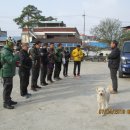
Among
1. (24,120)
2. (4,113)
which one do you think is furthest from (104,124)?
(4,113)

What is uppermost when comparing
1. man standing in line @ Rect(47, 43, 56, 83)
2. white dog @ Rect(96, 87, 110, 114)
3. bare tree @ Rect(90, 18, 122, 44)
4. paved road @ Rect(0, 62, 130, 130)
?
bare tree @ Rect(90, 18, 122, 44)

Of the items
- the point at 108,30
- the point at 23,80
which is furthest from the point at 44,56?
the point at 108,30

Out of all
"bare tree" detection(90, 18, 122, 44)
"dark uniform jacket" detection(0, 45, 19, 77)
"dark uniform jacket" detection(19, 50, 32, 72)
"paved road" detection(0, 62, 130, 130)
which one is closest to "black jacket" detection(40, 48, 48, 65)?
"paved road" detection(0, 62, 130, 130)

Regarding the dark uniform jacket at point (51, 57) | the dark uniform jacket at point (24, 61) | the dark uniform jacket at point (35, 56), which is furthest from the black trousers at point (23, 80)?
the dark uniform jacket at point (51, 57)

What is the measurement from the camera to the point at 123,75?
733 inches

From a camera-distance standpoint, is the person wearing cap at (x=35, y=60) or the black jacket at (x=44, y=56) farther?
the black jacket at (x=44, y=56)

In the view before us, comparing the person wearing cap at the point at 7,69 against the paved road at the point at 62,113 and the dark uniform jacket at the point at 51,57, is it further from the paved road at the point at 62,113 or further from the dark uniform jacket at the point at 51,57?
the dark uniform jacket at the point at 51,57

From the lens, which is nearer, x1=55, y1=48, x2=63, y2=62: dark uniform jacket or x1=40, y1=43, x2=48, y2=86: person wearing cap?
x1=40, y1=43, x2=48, y2=86: person wearing cap

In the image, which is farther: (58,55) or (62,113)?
(58,55)

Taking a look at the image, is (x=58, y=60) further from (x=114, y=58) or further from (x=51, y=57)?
(x=114, y=58)

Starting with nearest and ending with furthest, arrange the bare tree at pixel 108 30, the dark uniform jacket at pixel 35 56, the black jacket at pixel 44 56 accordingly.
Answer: the dark uniform jacket at pixel 35 56, the black jacket at pixel 44 56, the bare tree at pixel 108 30

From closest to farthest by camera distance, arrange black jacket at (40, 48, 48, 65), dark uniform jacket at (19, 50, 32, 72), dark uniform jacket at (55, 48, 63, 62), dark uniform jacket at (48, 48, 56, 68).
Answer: dark uniform jacket at (19, 50, 32, 72) → black jacket at (40, 48, 48, 65) → dark uniform jacket at (48, 48, 56, 68) → dark uniform jacket at (55, 48, 63, 62)

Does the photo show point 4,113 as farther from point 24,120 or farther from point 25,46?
point 25,46

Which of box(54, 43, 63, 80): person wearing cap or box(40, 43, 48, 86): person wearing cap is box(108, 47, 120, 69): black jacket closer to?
box(40, 43, 48, 86): person wearing cap
